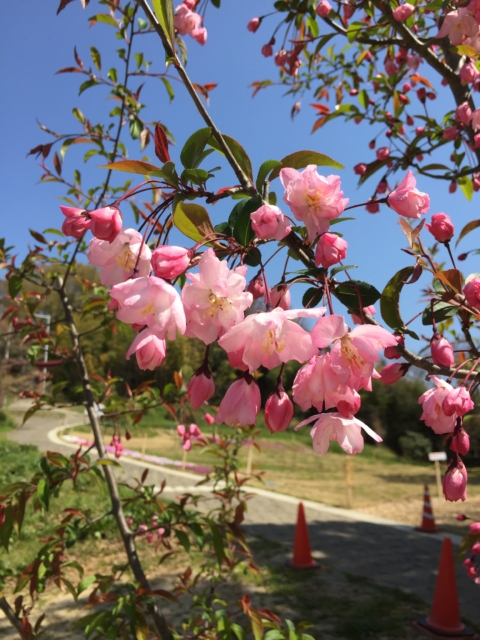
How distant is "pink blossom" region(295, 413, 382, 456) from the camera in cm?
70

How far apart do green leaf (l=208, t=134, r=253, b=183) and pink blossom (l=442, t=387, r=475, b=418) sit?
45 centimetres

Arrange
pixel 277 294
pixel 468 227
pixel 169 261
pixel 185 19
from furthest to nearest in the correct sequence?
pixel 185 19, pixel 468 227, pixel 277 294, pixel 169 261

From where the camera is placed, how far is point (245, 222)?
1.94 feet

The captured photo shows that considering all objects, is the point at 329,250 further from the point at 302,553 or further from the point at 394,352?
the point at 302,553

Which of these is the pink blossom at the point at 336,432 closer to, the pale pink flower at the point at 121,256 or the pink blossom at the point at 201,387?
the pink blossom at the point at 201,387

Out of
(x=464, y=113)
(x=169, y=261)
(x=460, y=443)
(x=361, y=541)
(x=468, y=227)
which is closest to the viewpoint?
(x=169, y=261)

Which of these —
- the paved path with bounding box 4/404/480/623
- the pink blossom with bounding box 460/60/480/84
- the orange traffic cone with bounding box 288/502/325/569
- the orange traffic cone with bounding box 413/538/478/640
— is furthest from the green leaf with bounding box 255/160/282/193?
the orange traffic cone with bounding box 288/502/325/569

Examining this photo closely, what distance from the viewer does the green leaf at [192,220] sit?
0.57 m

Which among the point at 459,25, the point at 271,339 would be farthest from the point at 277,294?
the point at 459,25

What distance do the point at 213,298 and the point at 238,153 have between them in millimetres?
218

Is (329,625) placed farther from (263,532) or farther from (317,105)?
(317,105)

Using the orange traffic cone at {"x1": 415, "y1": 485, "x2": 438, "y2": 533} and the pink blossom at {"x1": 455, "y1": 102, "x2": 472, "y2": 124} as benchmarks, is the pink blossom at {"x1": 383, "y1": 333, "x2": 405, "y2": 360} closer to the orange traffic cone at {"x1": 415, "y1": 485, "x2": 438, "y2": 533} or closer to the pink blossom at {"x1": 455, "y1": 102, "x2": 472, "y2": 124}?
the pink blossom at {"x1": 455, "y1": 102, "x2": 472, "y2": 124}

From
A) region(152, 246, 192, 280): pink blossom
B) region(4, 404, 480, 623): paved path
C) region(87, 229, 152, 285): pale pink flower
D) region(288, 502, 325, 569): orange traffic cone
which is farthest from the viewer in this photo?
region(288, 502, 325, 569): orange traffic cone

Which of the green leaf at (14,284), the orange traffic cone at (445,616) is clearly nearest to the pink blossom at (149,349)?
the green leaf at (14,284)
